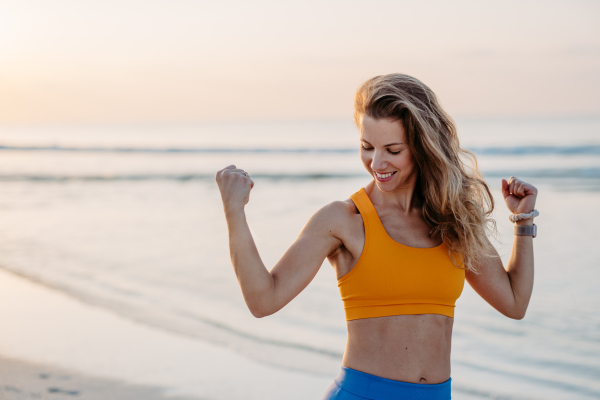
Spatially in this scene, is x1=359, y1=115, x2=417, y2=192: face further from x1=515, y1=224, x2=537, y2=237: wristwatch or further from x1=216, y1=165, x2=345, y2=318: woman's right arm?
x1=515, y1=224, x2=537, y2=237: wristwatch

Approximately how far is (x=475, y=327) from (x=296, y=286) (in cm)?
327

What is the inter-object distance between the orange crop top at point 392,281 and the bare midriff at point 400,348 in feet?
0.11

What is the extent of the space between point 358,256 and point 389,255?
0.11 m

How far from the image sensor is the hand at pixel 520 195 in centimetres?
238

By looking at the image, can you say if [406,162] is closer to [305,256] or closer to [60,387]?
[305,256]

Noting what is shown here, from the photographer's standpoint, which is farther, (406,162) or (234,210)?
(406,162)

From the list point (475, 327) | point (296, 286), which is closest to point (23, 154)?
point (475, 327)

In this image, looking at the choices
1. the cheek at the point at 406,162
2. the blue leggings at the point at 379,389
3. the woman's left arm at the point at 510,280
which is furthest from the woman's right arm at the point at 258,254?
the woman's left arm at the point at 510,280

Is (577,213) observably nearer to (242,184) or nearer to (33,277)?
(33,277)

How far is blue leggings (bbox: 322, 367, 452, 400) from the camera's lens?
1.97m

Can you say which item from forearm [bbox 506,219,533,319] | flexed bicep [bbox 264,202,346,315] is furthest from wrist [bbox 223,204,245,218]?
forearm [bbox 506,219,533,319]

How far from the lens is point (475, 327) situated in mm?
4785

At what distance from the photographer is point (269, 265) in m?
6.50

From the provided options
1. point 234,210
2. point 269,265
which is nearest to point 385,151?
point 234,210
